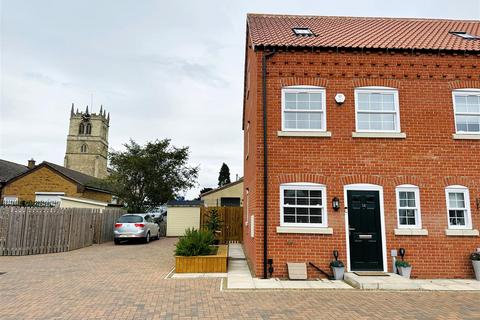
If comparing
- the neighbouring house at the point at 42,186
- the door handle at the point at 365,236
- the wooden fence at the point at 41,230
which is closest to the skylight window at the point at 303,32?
the door handle at the point at 365,236

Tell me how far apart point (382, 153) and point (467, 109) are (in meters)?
3.24

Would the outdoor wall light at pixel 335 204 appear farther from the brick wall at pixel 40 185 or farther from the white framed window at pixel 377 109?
the brick wall at pixel 40 185

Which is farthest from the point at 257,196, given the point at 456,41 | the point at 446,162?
the point at 456,41

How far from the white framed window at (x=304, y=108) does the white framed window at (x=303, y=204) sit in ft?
5.98

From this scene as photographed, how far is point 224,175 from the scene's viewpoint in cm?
6569

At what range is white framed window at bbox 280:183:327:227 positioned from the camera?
9758 millimetres

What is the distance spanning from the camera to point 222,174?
65812mm

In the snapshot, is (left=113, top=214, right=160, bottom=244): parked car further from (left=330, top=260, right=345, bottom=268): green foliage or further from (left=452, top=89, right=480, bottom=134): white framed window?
(left=452, top=89, right=480, bottom=134): white framed window

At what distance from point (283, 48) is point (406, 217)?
20.8ft

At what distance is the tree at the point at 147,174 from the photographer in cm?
2673

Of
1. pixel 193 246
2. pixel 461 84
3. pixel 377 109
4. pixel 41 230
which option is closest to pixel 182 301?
pixel 193 246

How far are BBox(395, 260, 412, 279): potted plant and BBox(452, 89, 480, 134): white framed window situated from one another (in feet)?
15.0

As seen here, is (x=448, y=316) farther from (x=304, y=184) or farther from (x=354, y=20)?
(x=354, y=20)

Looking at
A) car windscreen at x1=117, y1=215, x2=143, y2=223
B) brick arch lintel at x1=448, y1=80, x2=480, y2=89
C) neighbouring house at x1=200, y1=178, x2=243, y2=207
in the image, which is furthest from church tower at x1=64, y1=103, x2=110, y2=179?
brick arch lintel at x1=448, y1=80, x2=480, y2=89
